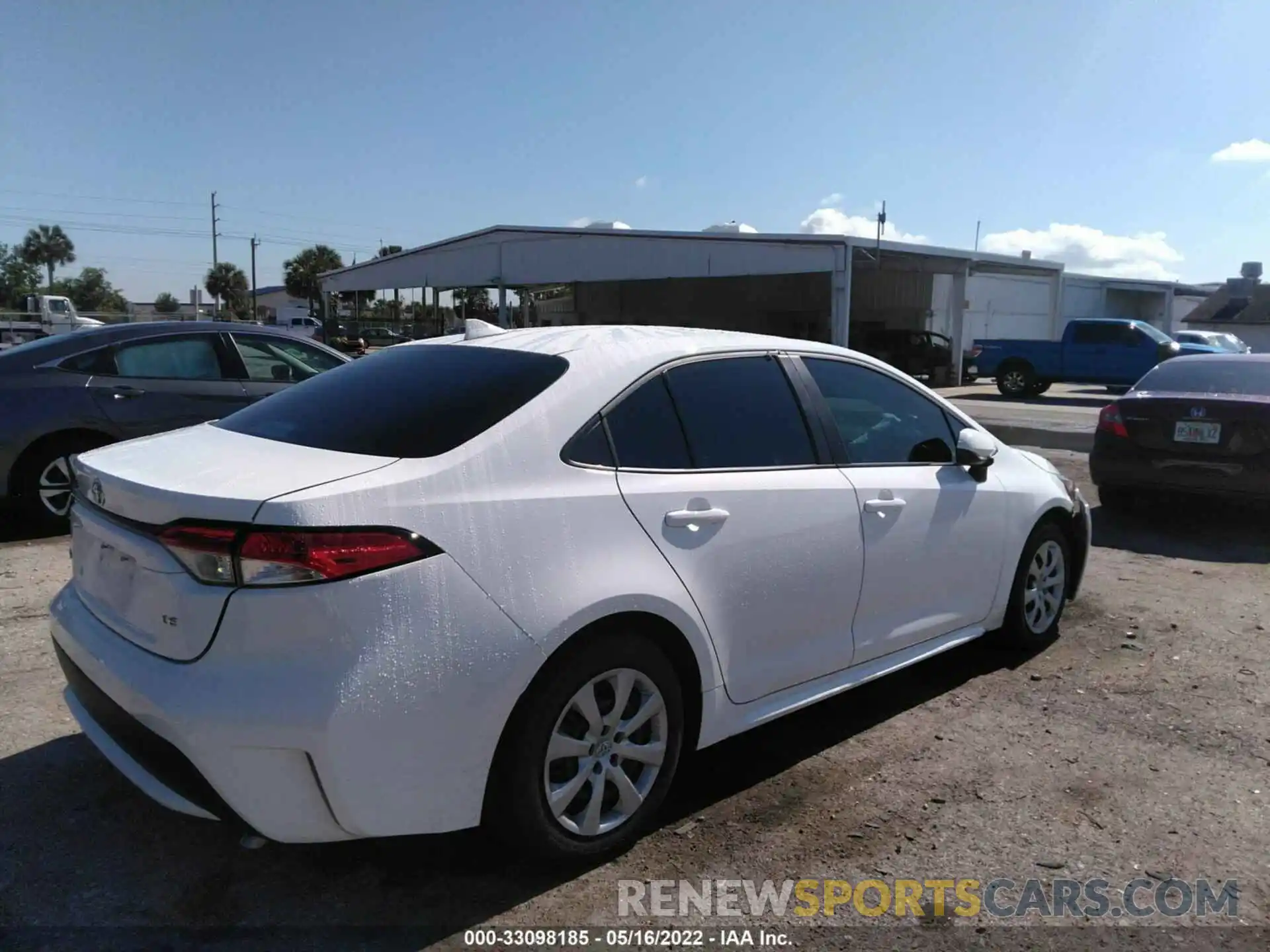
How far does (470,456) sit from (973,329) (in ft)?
126

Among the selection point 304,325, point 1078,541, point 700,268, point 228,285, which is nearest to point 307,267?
point 228,285

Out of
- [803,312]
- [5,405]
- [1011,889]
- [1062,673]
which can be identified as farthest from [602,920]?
[803,312]

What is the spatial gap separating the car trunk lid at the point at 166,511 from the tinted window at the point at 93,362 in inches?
169

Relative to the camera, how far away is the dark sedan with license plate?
7.18 metres

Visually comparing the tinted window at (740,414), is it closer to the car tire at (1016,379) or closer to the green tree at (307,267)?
the car tire at (1016,379)

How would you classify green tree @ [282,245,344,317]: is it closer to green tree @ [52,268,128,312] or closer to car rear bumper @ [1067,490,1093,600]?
green tree @ [52,268,128,312]

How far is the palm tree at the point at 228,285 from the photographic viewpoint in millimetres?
84188

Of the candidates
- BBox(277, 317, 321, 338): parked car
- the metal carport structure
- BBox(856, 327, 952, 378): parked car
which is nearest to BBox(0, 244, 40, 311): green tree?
BBox(277, 317, 321, 338): parked car

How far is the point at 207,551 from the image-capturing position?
93.4 inches

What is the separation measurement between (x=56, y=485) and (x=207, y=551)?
17.3 feet

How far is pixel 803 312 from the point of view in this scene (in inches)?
1519

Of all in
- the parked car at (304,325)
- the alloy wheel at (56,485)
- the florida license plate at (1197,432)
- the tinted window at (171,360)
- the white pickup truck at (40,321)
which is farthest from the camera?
the parked car at (304,325)

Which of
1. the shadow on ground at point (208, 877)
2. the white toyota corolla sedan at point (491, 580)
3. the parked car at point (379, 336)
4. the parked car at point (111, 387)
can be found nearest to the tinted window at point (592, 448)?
the white toyota corolla sedan at point (491, 580)

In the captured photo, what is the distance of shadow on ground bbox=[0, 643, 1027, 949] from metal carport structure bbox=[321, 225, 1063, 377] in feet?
74.6
